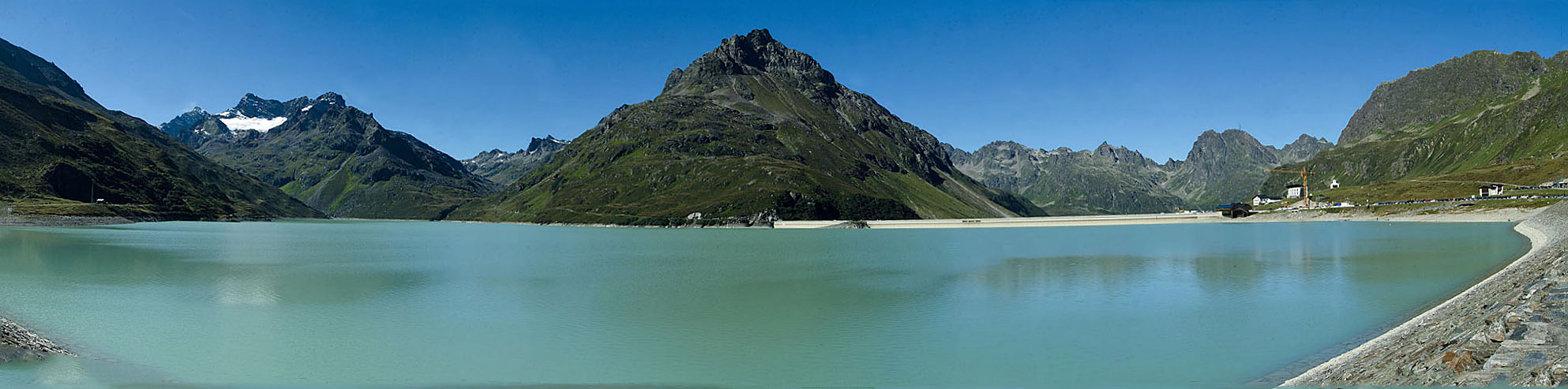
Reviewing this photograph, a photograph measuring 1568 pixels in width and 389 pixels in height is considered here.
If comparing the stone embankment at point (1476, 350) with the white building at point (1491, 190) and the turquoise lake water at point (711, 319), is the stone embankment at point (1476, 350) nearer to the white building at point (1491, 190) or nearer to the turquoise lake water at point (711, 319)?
the turquoise lake water at point (711, 319)

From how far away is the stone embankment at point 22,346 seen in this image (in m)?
22.5

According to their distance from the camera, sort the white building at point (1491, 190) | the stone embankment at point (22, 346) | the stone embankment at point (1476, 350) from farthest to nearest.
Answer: the white building at point (1491, 190), the stone embankment at point (22, 346), the stone embankment at point (1476, 350)

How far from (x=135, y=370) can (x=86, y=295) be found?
2530 centimetres

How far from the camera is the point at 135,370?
2145 cm

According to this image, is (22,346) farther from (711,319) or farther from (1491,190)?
(1491,190)

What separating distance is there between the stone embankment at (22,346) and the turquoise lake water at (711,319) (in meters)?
1.06

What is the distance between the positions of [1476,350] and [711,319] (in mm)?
24604

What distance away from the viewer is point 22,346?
23.6 metres

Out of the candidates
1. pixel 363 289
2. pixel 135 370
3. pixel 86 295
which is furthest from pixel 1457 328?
pixel 86 295

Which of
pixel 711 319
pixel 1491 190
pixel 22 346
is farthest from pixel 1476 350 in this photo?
pixel 1491 190

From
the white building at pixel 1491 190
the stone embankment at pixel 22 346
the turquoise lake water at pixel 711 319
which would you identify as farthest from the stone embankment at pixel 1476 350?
the white building at pixel 1491 190

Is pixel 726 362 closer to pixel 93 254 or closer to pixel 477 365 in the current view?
pixel 477 365

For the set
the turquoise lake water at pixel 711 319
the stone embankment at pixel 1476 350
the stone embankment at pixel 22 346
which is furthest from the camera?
the stone embankment at pixel 22 346

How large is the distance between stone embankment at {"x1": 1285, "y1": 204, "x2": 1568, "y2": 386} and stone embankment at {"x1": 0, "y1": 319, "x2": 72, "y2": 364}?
123 ft
